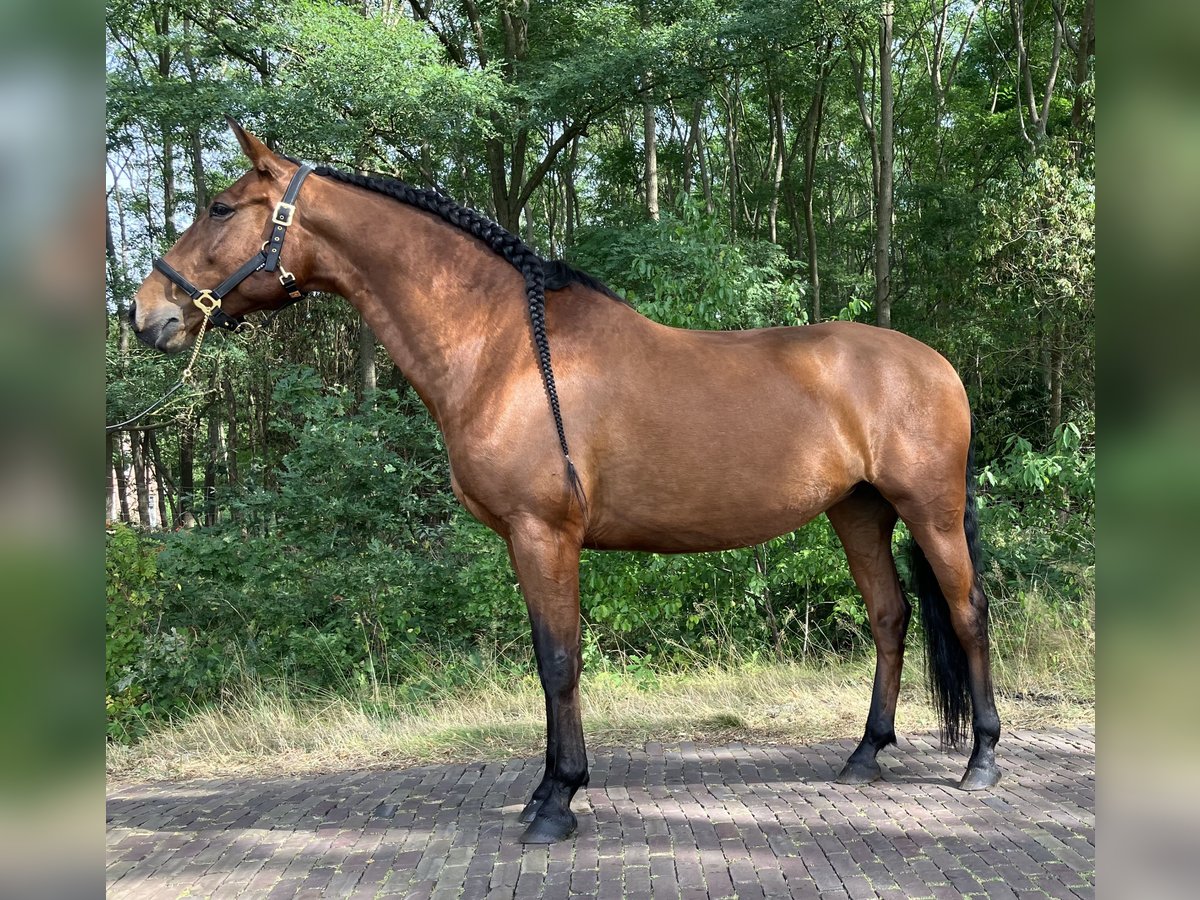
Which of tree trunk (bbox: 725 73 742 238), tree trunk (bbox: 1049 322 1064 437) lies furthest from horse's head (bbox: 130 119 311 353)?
tree trunk (bbox: 725 73 742 238)

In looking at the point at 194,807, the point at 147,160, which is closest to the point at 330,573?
the point at 194,807

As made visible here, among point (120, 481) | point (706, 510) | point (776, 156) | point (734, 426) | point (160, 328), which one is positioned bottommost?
point (706, 510)

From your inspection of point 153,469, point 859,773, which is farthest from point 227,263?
point 153,469

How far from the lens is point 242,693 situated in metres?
8.16

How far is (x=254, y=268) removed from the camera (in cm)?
363

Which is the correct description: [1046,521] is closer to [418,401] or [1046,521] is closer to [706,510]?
[706,510]

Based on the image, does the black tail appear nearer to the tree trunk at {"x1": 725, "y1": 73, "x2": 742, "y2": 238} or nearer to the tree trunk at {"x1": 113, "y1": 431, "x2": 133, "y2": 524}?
the tree trunk at {"x1": 113, "y1": 431, "x2": 133, "y2": 524}

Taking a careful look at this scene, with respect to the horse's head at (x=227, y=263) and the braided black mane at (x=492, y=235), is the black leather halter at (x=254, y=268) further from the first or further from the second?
the braided black mane at (x=492, y=235)

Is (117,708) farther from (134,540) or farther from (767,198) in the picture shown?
(767,198)

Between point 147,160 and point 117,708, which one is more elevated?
point 147,160

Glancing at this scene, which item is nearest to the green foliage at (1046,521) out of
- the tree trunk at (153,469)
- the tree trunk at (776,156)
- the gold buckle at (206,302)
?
the gold buckle at (206,302)

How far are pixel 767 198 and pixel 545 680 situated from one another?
19.7 meters

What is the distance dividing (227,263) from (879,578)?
11.1 ft
